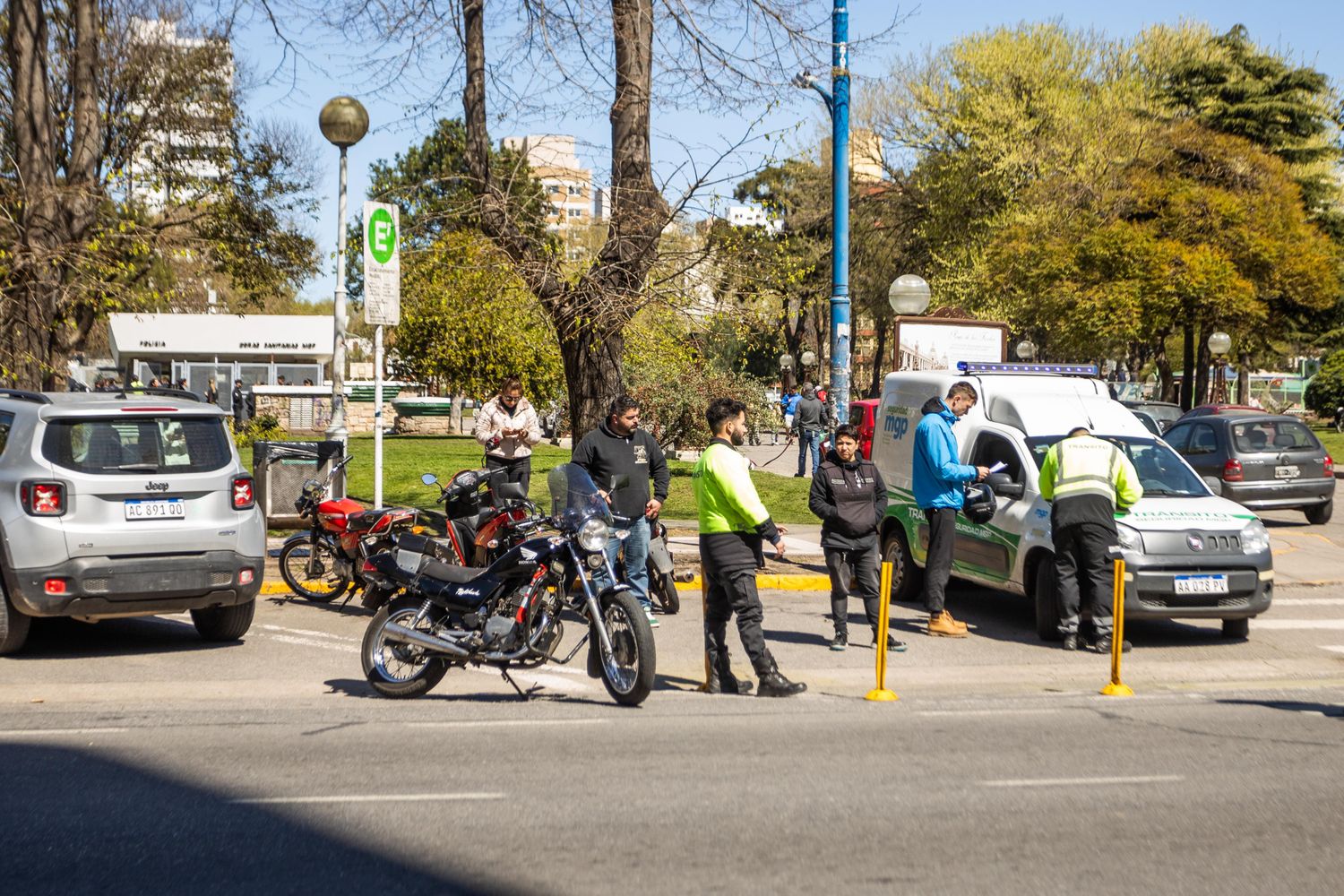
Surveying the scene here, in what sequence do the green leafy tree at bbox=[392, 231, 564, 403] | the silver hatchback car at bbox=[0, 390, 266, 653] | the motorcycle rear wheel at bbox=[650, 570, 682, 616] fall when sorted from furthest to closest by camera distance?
the green leafy tree at bbox=[392, 231, 564, 403] < the motorcycle rear wheel at bbox=[650, 570, 682, 616] < the silver hatchback car at bbox=[0, 390, 266, 653]

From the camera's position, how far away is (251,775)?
21.7 ft

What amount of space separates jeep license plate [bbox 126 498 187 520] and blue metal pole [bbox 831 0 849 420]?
7.21m

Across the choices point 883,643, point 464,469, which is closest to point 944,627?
point 883,643

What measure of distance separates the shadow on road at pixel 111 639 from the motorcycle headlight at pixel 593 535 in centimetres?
376

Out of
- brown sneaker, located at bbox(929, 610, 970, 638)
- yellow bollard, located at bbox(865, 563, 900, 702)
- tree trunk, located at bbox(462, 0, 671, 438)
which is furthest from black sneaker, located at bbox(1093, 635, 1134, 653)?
tree trunk, located at bbox(462, 0, 671, 438)

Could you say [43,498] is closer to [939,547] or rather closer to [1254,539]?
[939,547]

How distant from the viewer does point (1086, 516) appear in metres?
10.9

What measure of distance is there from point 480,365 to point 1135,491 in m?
30.8

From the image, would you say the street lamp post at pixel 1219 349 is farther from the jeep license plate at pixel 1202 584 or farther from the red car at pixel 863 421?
the jeep license plate at pixel 1202 584

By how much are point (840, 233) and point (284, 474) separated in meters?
6.69

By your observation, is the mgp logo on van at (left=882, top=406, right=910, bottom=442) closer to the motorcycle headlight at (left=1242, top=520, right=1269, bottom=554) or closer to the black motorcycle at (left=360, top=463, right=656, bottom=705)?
the motorcycle headlight at (left=1242, top=520, right=1269, bottom=554)

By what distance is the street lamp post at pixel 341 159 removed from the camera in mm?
14305

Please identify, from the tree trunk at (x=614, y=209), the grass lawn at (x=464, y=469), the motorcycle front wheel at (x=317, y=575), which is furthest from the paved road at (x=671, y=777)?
the grass lawn at (x=464, y=469)

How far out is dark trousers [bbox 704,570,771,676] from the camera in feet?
28.7
